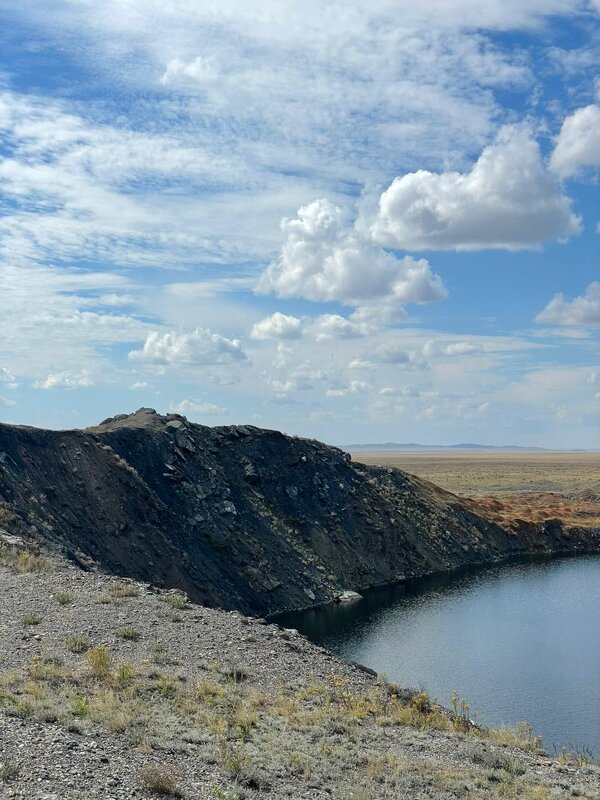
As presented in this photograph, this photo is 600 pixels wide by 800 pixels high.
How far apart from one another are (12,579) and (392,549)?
137ft

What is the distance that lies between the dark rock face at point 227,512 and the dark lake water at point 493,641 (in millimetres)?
3821

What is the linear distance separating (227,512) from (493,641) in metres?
21.2

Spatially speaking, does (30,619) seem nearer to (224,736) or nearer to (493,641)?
(224,736)

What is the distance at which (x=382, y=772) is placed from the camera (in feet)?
42.8

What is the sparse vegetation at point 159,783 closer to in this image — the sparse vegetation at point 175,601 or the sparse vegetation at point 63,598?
the sparse vegetation at point 63,598

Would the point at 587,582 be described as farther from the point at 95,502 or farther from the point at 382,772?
the point at 382,772

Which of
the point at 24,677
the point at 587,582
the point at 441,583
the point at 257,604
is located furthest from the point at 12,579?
the point at 587,582

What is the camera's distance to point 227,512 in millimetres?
52438

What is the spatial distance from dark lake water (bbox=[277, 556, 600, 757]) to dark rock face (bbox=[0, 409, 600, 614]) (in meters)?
3.82

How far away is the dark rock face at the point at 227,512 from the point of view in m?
42.6

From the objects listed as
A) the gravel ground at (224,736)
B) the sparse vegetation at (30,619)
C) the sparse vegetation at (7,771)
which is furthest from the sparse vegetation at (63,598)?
the sparse vegetation at (7,771)

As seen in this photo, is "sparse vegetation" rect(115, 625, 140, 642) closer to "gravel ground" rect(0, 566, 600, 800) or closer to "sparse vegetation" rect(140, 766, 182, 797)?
"gravel ground" rect(0, 566, 600, 800)

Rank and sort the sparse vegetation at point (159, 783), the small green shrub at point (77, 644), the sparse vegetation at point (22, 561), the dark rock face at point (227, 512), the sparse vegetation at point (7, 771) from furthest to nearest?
the dark rock face at point (227, 512), the sparse vegetation at point (22, 561), the small green shrub at point (77, 644), the sparse vegetation at point (159, 783), the sparse vegetation at point (7, 771)

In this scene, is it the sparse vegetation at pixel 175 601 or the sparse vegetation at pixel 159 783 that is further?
the sparse vegetation at pixel 175 601
